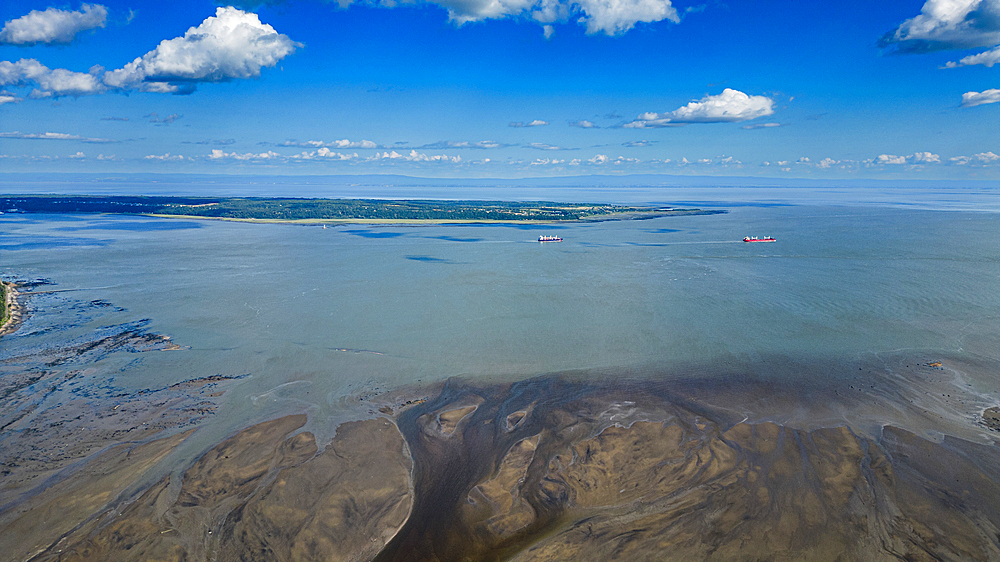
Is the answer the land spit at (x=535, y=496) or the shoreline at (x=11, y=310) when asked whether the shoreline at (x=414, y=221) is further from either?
the land spit at (x=535, y=496)

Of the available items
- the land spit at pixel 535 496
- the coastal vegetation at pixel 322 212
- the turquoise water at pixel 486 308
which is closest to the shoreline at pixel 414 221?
the coastal vegetation at pixel 322 212

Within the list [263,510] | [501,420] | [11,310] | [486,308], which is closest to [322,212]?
[11,310]

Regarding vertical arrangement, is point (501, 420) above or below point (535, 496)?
above

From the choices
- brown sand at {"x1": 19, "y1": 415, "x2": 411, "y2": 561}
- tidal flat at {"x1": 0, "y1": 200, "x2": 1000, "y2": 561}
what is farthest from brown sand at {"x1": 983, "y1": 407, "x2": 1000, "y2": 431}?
brown sand at {"x1": 19, "y1": 415, "x2": 411, "y2": 561}

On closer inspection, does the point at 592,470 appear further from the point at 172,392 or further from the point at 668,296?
the point at 668,296

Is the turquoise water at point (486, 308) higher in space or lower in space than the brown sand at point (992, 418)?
higher

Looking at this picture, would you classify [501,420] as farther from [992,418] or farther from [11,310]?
[11,310]

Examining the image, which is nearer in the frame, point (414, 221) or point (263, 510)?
point (263, 510)
